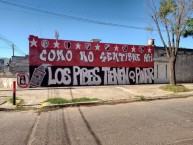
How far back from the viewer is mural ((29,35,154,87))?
66.2 ft

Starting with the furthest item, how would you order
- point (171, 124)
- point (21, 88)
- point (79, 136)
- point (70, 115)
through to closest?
point (21, 88)
point (70, 115)
point (171, 124)
point (79, 136)

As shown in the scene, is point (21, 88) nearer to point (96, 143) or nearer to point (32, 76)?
point (32, 76)

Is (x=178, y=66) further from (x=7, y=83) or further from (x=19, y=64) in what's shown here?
(x=19, y=64)

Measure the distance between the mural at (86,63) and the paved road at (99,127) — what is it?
9722mm

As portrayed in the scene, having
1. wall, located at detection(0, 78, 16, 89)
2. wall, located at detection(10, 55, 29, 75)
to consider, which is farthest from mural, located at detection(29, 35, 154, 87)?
wall, located at detection(10, 55, 29, 75)

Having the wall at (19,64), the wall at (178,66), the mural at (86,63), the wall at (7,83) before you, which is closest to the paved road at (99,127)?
the mural at (86,63)

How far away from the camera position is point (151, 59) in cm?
2455

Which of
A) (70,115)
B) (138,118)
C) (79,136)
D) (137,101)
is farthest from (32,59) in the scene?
(79,136)

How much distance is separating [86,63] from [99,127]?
14018 millimetres

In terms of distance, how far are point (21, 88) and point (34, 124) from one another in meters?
11.0

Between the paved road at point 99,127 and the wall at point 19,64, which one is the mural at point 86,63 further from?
the wall at point 19,64

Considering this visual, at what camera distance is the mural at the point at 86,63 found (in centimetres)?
2017

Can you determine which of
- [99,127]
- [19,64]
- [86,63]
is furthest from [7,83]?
[19,64]

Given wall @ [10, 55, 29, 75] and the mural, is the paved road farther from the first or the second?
wall @ [10, 55, 29, 75]
